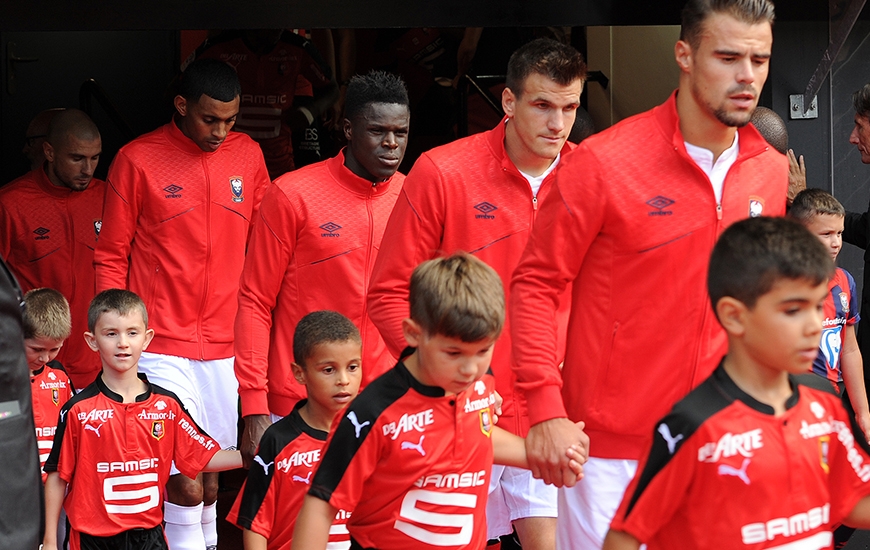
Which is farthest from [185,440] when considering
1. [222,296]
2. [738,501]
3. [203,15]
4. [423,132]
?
[423,132]

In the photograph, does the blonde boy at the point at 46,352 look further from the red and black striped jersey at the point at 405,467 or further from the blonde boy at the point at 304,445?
the red and black striped jersey at the point at 405,467

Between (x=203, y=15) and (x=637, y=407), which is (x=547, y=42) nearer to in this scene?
(x=637, y=407)

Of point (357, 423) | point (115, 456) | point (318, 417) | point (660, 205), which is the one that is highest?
point (660, 205)

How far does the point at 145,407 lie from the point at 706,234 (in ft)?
9.14

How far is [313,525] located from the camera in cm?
333

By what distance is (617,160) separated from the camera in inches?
140

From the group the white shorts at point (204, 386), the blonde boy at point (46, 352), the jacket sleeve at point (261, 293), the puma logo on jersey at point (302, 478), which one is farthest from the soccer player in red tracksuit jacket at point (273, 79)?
the puma logo on jersey at point (302, 478)

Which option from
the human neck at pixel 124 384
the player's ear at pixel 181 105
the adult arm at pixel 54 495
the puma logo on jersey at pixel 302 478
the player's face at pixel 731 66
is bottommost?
the adult arm at pixel 54 495

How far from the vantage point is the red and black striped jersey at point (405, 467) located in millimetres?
3367

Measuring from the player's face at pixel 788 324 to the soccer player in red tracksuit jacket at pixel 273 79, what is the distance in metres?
5.88

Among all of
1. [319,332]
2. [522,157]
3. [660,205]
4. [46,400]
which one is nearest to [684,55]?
[660,205]

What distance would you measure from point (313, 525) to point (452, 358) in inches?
23.8

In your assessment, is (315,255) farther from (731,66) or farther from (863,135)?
(863,135)

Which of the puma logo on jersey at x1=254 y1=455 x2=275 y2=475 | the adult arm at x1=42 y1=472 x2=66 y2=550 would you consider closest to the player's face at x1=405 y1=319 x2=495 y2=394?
the puma logo on jersey at x1=254 y1=455 x2=275 y2=475
